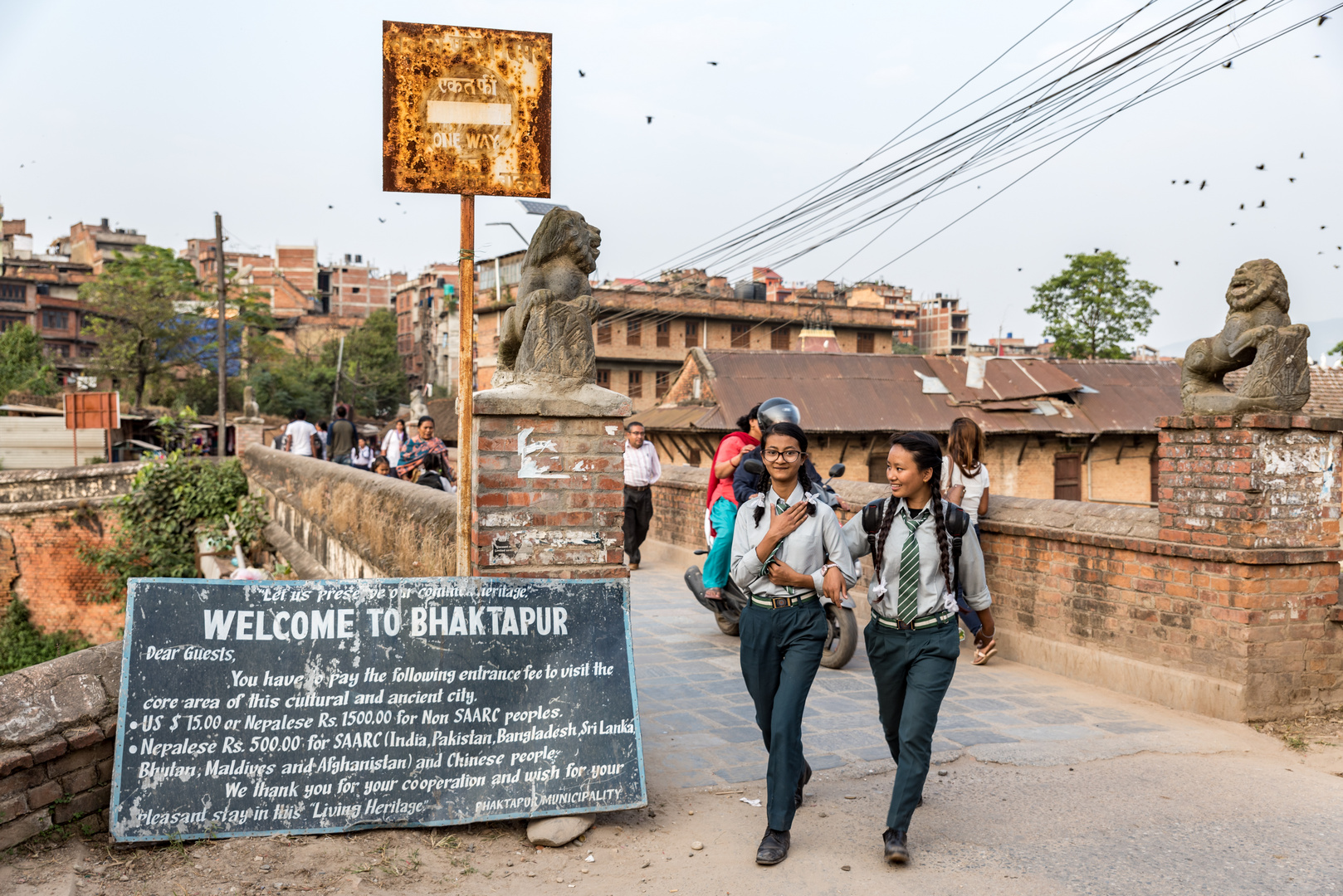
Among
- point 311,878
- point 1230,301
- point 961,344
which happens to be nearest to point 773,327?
point 961,344

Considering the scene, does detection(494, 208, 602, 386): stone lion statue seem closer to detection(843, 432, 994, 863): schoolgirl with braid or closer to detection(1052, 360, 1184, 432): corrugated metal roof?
detection(843, 432, 994, 863): schoolgirl with braid

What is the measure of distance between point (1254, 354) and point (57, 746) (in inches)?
254

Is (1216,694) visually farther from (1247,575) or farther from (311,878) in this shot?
(311,878)

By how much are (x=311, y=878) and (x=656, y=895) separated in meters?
1.23

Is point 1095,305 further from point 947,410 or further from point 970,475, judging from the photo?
point 970,475

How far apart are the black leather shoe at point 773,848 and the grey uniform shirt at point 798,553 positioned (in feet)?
→ 3.01

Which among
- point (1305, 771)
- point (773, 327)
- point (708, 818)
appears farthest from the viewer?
point (773, 327)

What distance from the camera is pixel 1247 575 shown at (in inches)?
213

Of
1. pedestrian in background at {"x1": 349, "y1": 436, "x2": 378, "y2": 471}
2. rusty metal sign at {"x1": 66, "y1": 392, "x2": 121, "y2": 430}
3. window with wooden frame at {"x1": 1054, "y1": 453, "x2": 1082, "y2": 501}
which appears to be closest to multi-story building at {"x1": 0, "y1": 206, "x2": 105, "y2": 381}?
rusty metal sign at {"x1": 66, "y1": 392, "x2": 121, "y2": 430}

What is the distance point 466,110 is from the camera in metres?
4.16

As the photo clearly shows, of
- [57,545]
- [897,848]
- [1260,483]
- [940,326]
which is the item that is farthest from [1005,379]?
[940,326]

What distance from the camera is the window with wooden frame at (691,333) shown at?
171 feet

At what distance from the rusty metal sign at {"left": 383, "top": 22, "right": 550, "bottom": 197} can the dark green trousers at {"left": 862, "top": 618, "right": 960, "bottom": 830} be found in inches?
96.2

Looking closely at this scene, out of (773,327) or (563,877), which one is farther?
(773,327)
